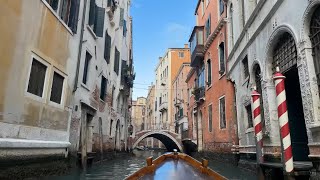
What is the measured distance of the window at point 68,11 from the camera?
696 cm

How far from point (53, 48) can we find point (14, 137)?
8.05 ft

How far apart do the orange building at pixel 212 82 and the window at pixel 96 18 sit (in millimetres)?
5187

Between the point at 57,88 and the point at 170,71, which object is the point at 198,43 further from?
the point at 170,71

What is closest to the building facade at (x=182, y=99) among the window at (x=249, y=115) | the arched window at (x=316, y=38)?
the window at (x=249, y=115)

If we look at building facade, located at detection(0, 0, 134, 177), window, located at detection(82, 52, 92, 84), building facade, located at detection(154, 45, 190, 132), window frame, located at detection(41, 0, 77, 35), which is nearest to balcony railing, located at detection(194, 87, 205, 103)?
building facade, located at detection(0, 0, 134, 177)

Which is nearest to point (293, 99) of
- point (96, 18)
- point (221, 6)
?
point (221, 6)

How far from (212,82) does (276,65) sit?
753 cm

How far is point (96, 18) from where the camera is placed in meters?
10.3

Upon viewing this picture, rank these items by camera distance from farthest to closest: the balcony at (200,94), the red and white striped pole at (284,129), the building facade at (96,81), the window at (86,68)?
the balcony at (200,94) → the window at (86,68) → the building facade at (96,81) → the red and white striped pole at (284,129)

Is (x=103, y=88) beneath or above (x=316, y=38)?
above

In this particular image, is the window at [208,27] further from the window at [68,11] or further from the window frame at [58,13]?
the window frame at [58,13]

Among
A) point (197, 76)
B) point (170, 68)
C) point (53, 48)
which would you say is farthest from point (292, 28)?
point (170, 68)

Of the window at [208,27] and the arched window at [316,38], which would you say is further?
the window at [208,27]

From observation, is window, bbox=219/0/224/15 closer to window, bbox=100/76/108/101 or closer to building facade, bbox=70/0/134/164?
building facade, bbox=70/0/134/164
